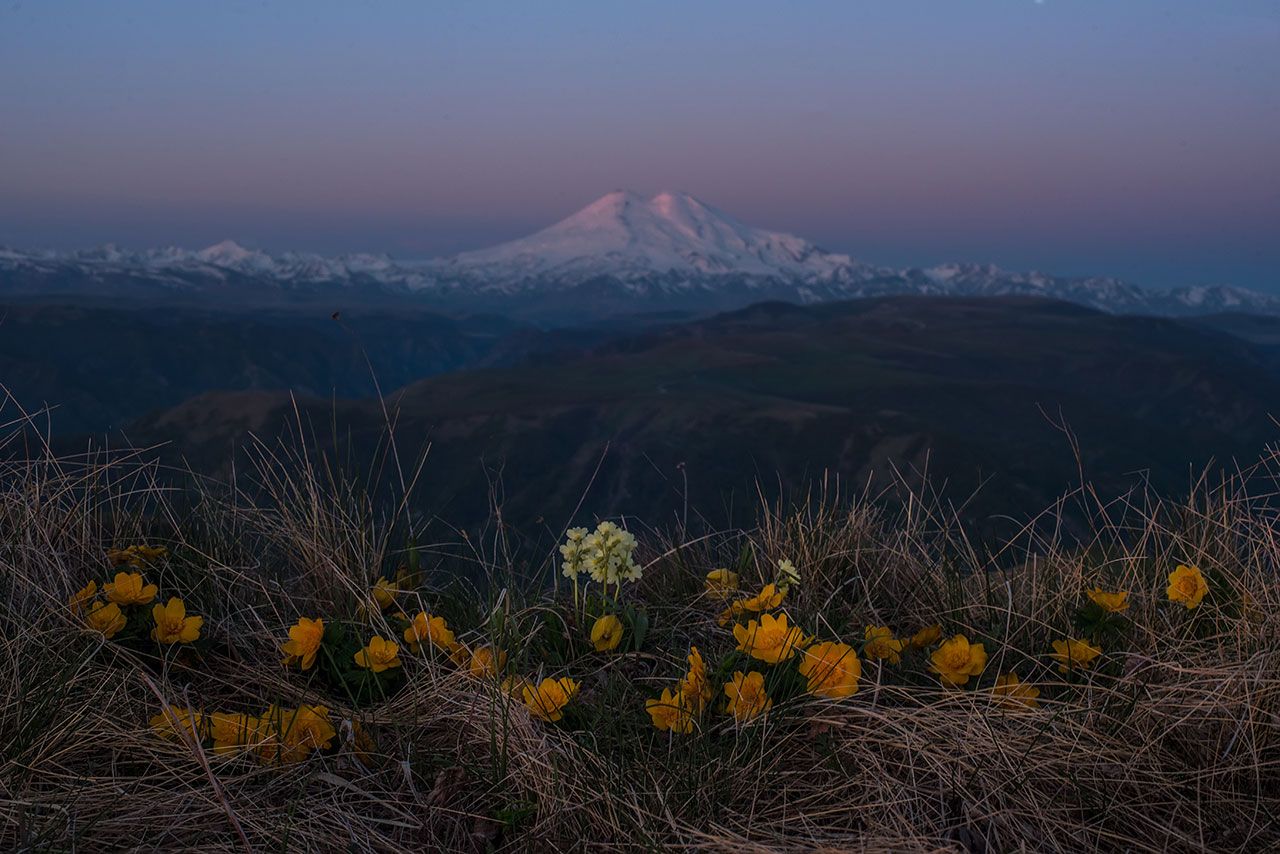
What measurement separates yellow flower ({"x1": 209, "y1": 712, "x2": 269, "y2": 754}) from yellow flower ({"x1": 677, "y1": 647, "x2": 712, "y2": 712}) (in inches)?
46.7

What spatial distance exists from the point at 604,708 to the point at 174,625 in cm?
143

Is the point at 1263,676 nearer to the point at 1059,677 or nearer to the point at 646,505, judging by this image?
the point at 1059,677

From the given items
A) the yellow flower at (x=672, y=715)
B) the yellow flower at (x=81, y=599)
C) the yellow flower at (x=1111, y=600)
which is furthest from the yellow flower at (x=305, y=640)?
the yellow flower at (x=1111, y=600)

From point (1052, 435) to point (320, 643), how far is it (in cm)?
16090

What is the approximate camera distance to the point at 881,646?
3211mm

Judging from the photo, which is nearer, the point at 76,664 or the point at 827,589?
the point at 76,664

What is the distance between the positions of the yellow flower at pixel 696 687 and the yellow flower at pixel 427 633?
85cm

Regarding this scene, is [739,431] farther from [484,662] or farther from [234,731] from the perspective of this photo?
[234,731]

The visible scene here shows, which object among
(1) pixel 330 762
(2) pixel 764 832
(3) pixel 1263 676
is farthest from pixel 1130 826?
(1) pixel 330 762

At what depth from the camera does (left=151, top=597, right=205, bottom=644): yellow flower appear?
10.3ft

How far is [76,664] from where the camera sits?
284cm

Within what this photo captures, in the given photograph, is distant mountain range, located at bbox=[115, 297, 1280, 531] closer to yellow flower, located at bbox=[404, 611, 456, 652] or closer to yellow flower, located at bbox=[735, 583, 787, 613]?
yellow flower, located at bbox=[735, 583, 787, 613]

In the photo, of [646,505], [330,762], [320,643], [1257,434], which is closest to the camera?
[330,762]

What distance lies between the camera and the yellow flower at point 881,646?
3207mm
